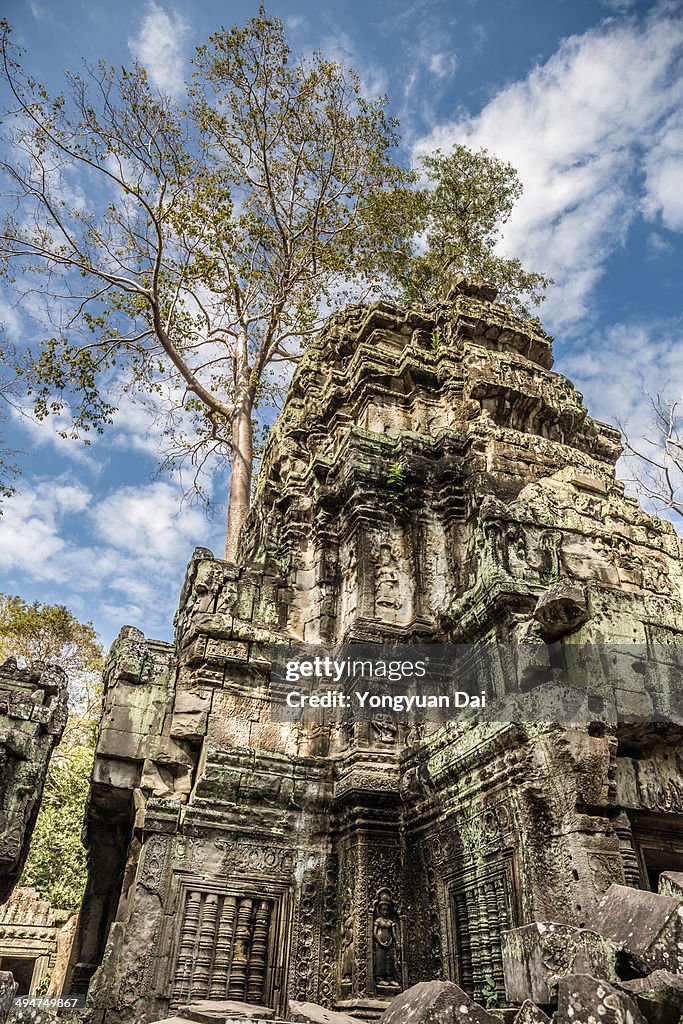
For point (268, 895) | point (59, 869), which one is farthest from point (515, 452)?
point (59, 869)

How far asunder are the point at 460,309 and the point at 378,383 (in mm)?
2507

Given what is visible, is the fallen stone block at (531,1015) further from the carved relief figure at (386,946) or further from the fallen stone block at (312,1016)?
the carved relief figure at (386,946)

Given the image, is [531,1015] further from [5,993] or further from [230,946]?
[230,946]

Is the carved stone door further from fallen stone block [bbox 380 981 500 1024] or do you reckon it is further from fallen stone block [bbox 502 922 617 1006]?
fallen stone block [bbox 380 981 500 1024]

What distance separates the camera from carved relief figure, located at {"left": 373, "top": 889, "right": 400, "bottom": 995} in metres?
6.49

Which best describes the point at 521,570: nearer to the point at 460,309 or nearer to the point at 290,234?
the point at 460,309

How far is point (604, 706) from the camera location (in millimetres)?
5301

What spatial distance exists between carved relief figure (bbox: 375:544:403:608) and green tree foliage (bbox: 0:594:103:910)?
34.0 ft

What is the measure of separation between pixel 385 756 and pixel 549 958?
431cm

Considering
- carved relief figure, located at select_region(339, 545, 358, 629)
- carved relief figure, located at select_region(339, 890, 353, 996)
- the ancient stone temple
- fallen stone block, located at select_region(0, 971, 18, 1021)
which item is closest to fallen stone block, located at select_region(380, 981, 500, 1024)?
the ancient stone temple

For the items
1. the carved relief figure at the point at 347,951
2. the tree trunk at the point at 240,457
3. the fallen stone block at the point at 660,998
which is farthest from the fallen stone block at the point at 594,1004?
the tree trunk at the point at 240,457

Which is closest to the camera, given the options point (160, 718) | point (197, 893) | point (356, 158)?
point (197, 893)

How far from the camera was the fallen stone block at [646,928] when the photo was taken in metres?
3.16

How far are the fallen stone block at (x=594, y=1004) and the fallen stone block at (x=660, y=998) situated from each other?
103mm
